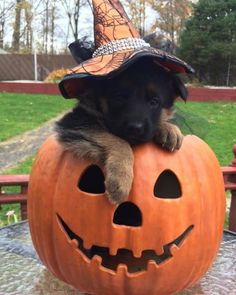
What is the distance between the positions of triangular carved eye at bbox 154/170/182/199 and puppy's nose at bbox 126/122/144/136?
29 cm

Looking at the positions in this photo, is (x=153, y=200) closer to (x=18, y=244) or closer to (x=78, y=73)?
(x=78, y=73)

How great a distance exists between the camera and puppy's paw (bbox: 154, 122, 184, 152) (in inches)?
79.1

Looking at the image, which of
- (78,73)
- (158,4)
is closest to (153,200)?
(78,73)

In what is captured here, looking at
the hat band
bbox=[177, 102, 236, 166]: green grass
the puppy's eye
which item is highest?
the hat band

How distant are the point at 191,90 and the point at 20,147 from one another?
7.05 metres

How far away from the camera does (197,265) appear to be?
2104mm

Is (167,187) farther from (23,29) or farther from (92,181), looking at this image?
(23,29)

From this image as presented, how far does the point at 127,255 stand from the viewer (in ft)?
6.71

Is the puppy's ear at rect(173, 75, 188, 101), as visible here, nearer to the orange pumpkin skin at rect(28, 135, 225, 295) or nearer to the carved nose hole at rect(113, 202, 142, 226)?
the orange pumpkin skin at rect(28, 135, 225, 295)

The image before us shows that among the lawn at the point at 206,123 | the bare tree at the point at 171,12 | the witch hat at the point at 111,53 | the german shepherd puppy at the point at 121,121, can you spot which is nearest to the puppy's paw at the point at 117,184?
the german shepherd puppy at the point at 121,121

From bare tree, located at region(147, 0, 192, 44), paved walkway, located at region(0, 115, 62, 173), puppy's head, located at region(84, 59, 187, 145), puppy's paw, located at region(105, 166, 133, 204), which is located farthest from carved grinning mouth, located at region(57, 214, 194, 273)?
bare tree, located at region(147, 0, 192, 44)

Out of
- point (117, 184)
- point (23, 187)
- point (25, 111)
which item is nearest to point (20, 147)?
point (25, 111)

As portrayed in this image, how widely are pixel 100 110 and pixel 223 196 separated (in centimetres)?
71

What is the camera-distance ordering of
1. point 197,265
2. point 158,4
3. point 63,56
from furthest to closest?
point 158,4 → point 63,56 → point 197,265
